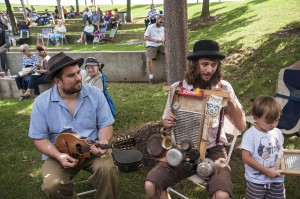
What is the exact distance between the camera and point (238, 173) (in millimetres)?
4043

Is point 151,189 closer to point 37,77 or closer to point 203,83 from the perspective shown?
point 203,83

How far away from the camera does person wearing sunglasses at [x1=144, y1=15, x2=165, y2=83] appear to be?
8508mm

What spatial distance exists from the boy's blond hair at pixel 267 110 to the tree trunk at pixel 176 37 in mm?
1782

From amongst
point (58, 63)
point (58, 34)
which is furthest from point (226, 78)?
point (58, 34)

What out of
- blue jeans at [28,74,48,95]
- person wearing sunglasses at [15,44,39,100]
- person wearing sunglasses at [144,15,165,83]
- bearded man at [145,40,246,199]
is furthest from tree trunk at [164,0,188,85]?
person wearing sunglasses at [15,44,39,100]

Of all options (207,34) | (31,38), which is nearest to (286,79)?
(207,34)

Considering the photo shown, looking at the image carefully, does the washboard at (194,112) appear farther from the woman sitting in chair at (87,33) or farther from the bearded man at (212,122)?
the woman sitting in chair at (87,33)

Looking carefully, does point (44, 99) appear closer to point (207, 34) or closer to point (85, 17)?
point (207, 34)

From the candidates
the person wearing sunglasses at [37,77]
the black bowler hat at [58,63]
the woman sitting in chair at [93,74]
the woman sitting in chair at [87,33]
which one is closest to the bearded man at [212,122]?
the black bowler hat at [58,63]

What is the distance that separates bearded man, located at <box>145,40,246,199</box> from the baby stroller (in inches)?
57.1

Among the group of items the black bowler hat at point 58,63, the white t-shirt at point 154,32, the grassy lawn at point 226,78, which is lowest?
the grassy lawn at point 226,78

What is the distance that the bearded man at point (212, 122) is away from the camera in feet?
9.46

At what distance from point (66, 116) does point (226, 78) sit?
190 inches

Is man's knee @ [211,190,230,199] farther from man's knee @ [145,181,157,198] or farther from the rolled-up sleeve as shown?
the rolled-up sleeve
